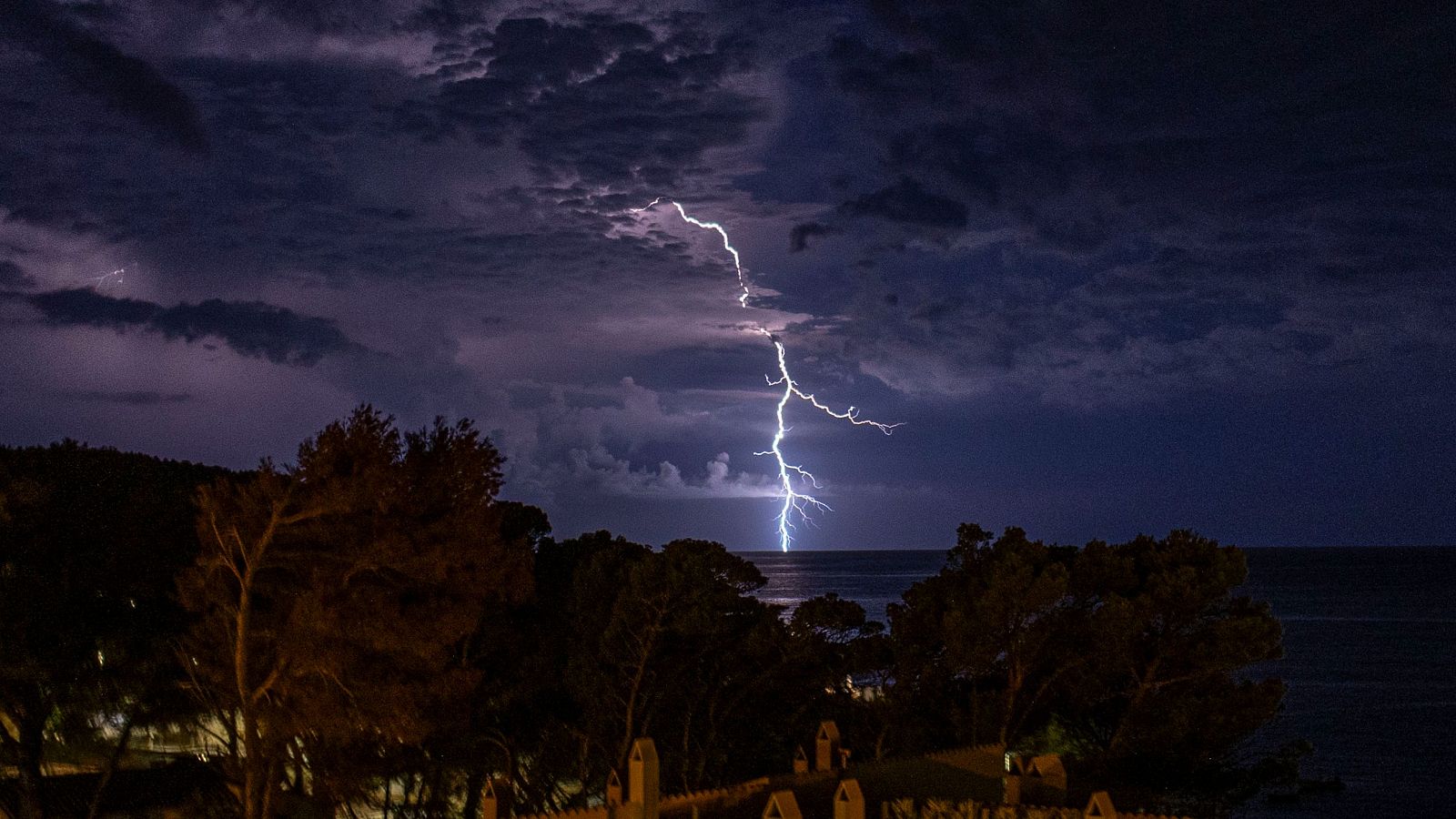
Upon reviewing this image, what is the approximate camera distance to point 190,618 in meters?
13.8

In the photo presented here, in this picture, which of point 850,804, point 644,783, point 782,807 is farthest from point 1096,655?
point 782,807

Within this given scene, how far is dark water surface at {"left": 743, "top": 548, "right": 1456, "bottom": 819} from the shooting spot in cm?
3152

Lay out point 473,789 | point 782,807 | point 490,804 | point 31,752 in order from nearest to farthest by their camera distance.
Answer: point 782,807 → point 490,804 → point 31,752 → point 473,789

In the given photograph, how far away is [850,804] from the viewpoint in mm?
7730

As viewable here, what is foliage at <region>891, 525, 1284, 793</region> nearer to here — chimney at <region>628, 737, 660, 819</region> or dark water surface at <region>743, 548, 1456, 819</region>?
chimney at <region>628, 737, 660, 819</region>

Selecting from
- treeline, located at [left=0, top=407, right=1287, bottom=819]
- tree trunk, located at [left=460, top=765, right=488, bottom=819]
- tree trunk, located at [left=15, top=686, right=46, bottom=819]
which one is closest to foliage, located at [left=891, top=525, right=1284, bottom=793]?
treeline, located at [left=0, top=407, right=1287, bottom=819]

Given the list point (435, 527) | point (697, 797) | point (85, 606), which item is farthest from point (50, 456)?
point (697, 797)

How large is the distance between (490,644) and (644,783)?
7.75 m

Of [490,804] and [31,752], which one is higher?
[490,804]

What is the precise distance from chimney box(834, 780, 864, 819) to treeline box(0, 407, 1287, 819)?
288 cm

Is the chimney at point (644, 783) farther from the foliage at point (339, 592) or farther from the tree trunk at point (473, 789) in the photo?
the tree trunk at point (473, 789)

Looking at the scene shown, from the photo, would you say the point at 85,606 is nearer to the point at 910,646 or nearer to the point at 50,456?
the point at 50,456

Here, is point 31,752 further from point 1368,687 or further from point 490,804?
point 1368,687

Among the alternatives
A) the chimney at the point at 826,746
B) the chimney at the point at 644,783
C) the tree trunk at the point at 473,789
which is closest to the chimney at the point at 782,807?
the chimney at the point at 644,783
